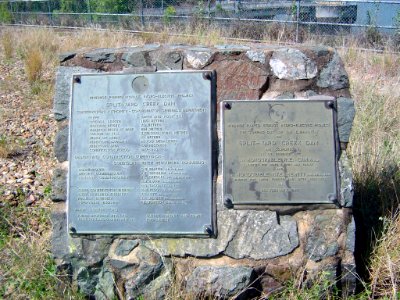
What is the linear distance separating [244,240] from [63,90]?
148 cm

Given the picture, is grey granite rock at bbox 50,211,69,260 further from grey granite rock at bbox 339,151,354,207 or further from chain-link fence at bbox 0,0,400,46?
chain-link fence at bbox 0,0,400,46

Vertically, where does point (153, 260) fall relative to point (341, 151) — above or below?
below

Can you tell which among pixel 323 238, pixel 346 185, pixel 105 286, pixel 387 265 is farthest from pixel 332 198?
pixel 105 286

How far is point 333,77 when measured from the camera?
11.7 feet

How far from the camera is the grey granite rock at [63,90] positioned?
370 cm

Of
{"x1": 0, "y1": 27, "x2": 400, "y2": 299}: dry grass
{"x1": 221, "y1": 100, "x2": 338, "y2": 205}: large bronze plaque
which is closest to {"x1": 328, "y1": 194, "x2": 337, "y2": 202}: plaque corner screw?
{"x1": 221, "y1": 100, "x2": 338, "y2": 205}: large bronze plaque

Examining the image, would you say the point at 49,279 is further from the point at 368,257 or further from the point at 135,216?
the point at 368,257

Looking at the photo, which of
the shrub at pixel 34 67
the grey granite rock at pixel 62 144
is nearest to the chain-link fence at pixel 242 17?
the shrub at pixel 34 67

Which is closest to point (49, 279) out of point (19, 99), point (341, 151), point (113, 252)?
point (113, 252)

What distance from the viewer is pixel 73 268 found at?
3.61 metres

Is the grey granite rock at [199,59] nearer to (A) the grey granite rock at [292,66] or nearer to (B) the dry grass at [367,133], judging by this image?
(A) the grey granite rock at [292,66]

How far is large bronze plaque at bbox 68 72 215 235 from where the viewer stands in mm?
3527

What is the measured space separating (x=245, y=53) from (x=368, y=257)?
1.51 metres

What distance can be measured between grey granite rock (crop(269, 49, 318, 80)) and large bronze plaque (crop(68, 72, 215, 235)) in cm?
41
